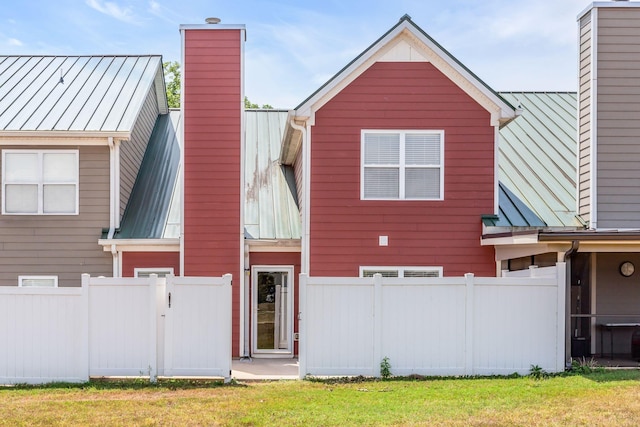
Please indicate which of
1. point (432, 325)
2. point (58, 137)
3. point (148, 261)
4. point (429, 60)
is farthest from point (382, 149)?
point (58, 137)

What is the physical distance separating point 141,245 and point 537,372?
28.4ft

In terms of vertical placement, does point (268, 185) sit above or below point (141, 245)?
above

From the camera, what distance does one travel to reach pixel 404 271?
47.6 ft

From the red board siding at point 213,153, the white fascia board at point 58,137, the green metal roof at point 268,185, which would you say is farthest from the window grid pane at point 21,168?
the green metal roof at point 268,185

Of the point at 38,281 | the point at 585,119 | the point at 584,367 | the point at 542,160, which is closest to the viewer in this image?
the point at 584,367

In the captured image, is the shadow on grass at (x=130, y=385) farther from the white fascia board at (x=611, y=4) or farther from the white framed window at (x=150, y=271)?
the white fascia board at (x=611, y=4)

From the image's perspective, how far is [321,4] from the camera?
627 inches

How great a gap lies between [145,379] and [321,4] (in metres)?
9.19

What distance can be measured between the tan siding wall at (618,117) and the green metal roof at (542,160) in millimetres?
→ 946

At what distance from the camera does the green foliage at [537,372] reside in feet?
36.7

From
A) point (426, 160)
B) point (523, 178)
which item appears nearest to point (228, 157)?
point (426, 160)

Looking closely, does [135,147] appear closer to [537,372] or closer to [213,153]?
[213,153]

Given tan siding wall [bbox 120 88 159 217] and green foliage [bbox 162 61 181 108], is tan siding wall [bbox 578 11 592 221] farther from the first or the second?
green foliage [bbox 162 61 181 108]

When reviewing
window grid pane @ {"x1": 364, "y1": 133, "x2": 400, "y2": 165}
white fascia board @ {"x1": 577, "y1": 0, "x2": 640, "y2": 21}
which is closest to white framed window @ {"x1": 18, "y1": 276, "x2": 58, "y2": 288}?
window grid pane @ {"x1": 364, "y1": 133, "x2": 400, "y2": 165}
